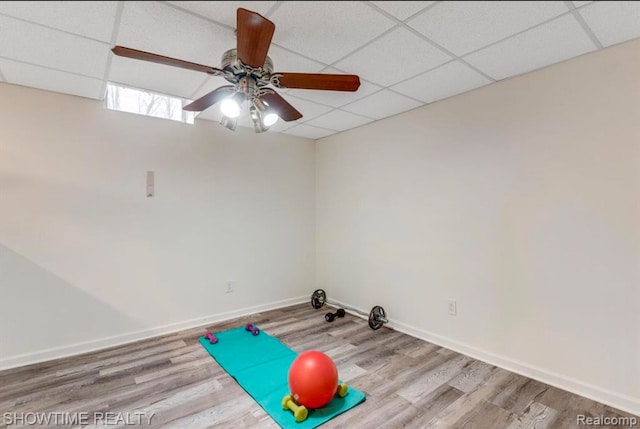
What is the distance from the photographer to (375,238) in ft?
12.2

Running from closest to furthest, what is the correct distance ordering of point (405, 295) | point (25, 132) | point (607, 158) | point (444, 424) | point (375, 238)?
point (444, 424), point (607, 158), point (25, 132), point (405, 295), point (375, 238)

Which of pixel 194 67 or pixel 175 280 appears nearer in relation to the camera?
pixel 194 67

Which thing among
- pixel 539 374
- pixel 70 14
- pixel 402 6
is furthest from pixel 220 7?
pixel 539 374

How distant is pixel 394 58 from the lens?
2.20 meters

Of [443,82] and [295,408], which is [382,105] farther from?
[295,408]

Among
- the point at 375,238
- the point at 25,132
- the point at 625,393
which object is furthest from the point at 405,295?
the point at 25,132

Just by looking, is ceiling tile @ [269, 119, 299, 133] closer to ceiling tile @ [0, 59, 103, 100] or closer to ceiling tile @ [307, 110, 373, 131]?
ceiling tile @ [307, 110, 373, 131]

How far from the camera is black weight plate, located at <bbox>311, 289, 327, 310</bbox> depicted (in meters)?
4.15

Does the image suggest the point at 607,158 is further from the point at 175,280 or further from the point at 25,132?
the point at 25,132

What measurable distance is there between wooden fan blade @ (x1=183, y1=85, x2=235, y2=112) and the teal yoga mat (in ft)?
6.85

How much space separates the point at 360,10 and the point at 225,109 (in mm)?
1053

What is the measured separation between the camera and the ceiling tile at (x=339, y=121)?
345 cm

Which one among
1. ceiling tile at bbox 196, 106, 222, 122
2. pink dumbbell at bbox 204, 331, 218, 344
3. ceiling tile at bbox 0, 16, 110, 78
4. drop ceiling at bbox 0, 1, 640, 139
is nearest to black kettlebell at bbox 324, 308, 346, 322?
pink dumbbell at bbox 204, 331, 218, 344

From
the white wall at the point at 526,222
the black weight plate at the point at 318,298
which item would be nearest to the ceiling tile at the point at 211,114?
the white wall at the point at 526,222
